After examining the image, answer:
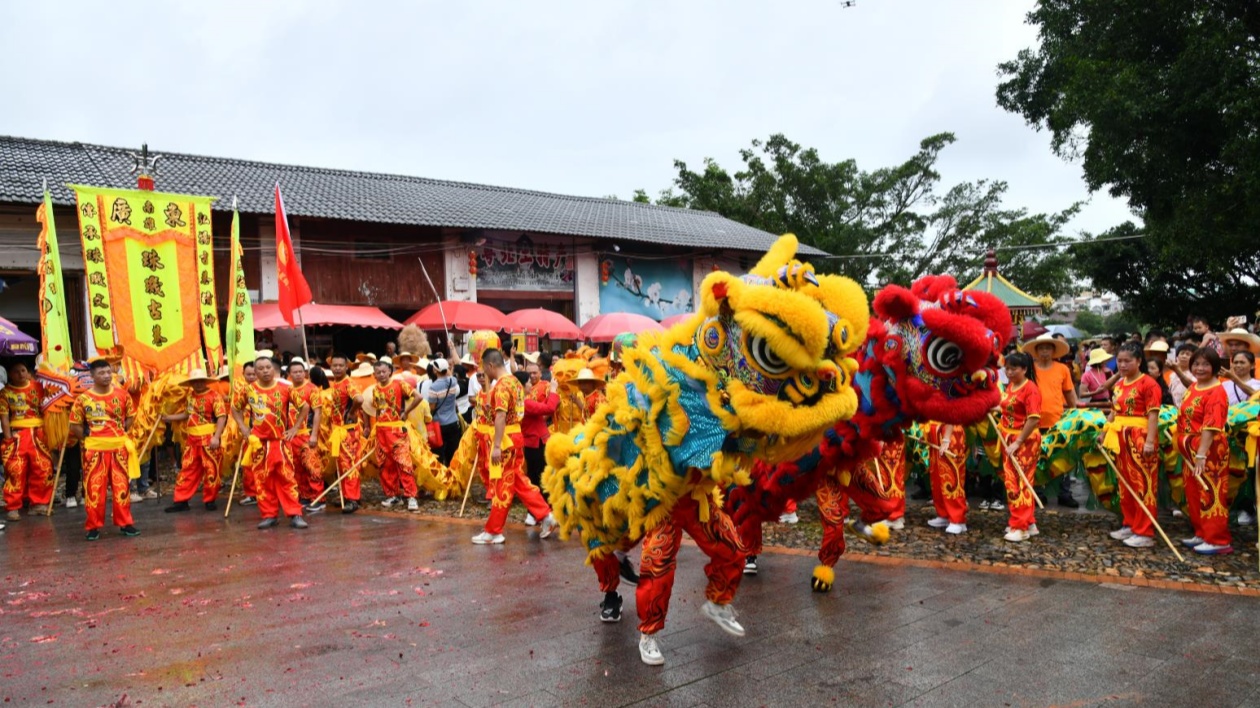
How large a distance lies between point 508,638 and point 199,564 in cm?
328

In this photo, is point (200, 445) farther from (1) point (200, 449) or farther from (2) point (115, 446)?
(2) point (115, 446)

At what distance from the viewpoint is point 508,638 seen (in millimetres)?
4453

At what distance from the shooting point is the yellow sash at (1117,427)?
629 centimetres

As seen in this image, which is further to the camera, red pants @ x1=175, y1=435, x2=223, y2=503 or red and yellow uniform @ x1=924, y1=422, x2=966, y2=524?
red pants @ x1=175, y1=435, x2=223, y2=503

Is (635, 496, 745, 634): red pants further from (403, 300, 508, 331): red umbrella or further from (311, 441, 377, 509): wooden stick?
(403, 300, 508, 331): red umbrella

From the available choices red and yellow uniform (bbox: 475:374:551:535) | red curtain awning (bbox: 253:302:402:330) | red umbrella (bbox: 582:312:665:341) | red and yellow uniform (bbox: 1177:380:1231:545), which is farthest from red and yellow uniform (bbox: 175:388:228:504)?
red and yellow uniform (bbox: 1177:380:1231:545)

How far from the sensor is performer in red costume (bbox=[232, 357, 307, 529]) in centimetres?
791

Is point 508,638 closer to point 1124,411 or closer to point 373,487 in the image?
point 1124,411

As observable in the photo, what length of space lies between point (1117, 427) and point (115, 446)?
27.6 ft

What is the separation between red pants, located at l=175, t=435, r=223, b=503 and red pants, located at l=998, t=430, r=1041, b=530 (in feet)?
25.9

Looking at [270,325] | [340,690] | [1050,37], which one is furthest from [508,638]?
[1050,37]

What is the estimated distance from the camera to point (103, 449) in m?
7.33

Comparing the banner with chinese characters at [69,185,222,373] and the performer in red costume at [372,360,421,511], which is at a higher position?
the banner with chinese characters at [69,185,222,373]

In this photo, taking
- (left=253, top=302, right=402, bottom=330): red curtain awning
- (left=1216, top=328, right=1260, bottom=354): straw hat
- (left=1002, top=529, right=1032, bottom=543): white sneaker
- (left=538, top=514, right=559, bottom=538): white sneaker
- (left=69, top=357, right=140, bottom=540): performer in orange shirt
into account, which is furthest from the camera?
(left=253, top=302, right=402, bottom=330): red curtain awning
